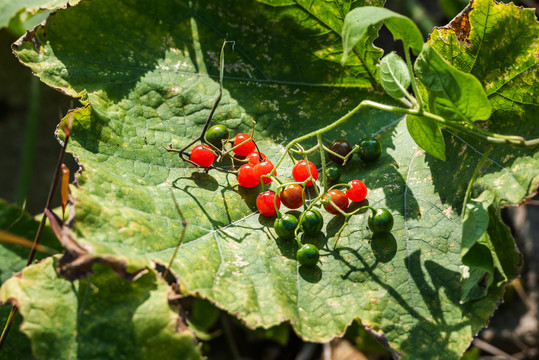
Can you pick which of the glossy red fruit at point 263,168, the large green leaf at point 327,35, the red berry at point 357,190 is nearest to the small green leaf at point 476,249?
the red berry at point 357,190

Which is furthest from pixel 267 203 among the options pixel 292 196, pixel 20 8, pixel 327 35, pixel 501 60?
pixel 20 8

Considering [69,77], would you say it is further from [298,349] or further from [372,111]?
[298,349]

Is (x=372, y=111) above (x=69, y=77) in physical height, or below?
below

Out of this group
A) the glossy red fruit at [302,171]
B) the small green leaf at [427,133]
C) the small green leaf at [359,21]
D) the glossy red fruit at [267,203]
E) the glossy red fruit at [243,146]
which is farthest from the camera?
the glossy red fruit at [243,146]

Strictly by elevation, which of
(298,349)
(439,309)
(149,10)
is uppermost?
(149,10)

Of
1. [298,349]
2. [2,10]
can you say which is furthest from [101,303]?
[298,349]

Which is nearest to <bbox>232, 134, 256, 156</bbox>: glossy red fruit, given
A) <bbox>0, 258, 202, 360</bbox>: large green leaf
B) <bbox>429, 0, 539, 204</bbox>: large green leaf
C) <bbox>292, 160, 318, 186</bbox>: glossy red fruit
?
<bbox>292, 160, 318, 186</bbox>: glossy red fruit

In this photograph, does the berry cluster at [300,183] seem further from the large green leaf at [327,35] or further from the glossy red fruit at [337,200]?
the large green leaf at [327,35]
